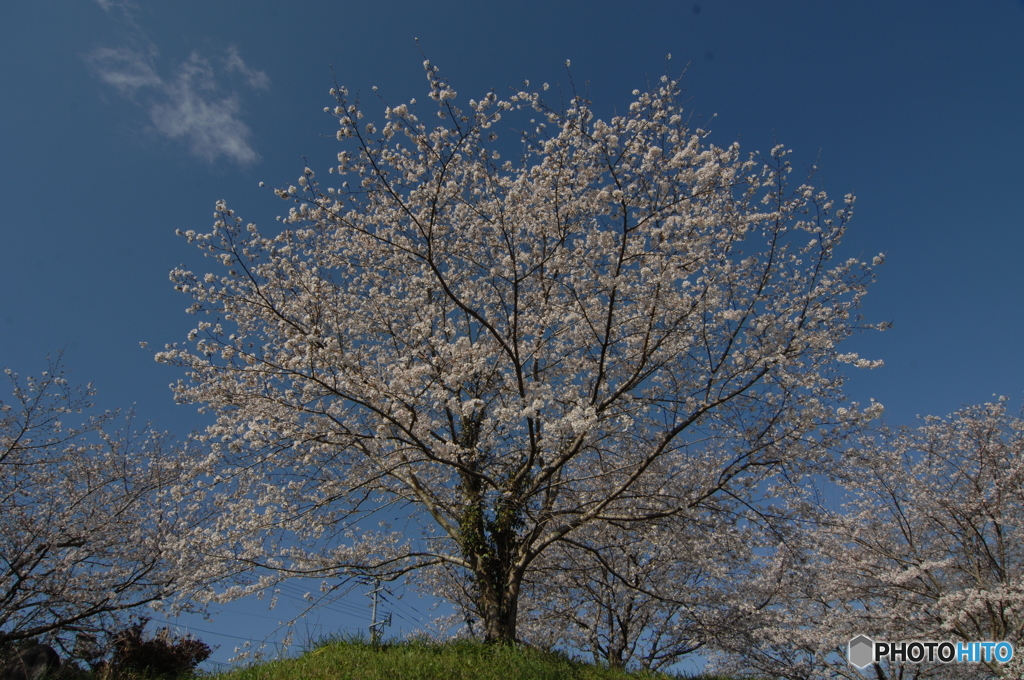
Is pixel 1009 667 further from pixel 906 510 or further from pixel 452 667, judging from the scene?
pixel 452 667

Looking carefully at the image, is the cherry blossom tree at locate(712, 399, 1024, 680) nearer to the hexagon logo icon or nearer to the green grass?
the hexagon logo icon

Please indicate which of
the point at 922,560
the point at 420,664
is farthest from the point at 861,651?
the point at 420,664

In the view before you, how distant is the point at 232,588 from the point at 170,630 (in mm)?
3031

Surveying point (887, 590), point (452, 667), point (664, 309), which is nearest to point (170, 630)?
point (452, 667)

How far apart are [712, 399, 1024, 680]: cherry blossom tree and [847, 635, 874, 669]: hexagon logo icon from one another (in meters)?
0.25

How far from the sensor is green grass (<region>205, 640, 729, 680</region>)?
6.01m

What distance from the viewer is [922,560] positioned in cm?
1127

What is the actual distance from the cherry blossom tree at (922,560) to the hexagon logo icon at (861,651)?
0.83ft

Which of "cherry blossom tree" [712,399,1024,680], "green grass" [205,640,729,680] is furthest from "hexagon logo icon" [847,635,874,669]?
"green grass" [205,640,729,680]

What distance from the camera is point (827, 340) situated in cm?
738

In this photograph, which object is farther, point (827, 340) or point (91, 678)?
point (91, 678)

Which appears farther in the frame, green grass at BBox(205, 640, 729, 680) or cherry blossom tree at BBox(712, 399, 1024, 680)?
cherry blossom tree at BBox(712, 399, 1024, 680)

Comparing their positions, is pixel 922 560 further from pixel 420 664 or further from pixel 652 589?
pixel 420 664

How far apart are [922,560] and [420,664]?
1116cm
